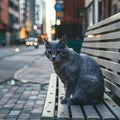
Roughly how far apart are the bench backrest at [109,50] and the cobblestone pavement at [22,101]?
1441 mm

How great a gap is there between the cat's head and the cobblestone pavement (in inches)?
83.7

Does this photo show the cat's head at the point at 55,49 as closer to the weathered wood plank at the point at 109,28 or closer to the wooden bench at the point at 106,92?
the wooden bench at the point at 106,92

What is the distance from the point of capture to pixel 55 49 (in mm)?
5020

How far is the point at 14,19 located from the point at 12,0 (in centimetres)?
649

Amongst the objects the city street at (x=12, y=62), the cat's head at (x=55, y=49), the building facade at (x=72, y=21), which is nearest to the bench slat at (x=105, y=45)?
the cat's head at (x=55, y=49)

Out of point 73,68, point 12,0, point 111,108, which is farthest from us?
point 12,0

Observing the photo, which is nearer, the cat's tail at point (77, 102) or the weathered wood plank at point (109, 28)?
the cat's tail at point (77, 102)

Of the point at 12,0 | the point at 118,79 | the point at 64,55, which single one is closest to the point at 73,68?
the point at 64,55

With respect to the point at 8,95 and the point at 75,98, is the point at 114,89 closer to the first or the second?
the point at 75,98

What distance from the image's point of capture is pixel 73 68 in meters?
5.37

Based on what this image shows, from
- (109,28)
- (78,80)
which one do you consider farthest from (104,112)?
(109,28)

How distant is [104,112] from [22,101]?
13.9ft

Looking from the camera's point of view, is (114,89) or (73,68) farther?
(114,89)

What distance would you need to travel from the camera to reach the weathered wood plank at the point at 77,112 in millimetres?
4488
